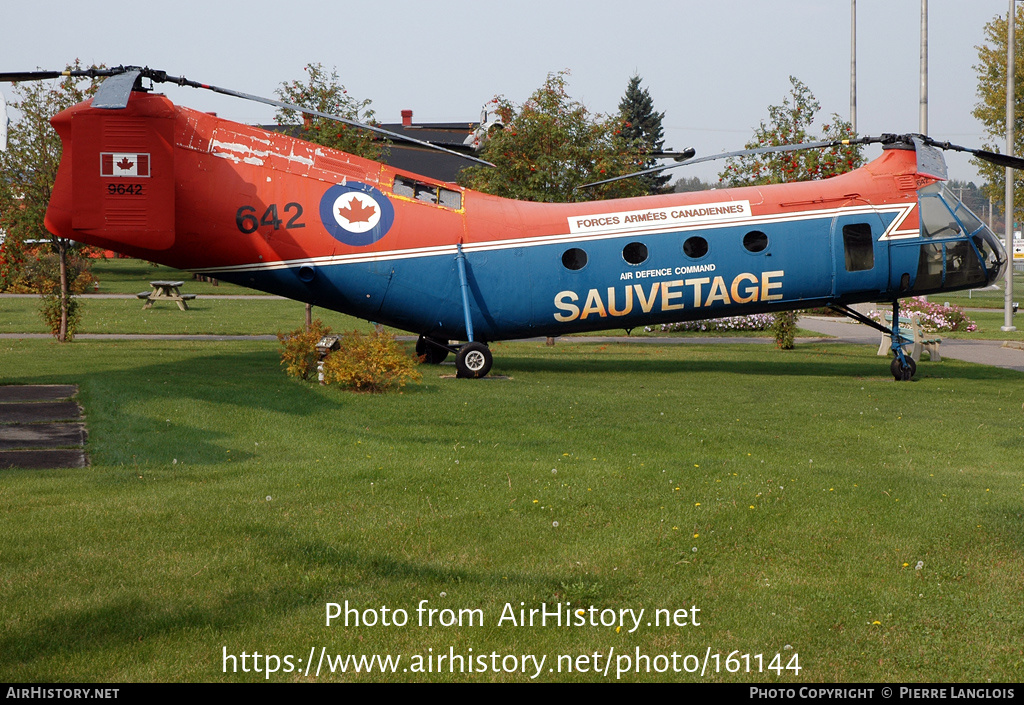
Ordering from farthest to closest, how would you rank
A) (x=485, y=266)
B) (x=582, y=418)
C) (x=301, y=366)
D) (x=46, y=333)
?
(x=46, y=333) < (x=485, y=266) < (x=301, y=366) < (x=582, y=418)

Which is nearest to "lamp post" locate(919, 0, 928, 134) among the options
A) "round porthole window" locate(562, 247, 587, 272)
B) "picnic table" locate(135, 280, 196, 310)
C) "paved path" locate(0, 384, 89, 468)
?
"round porthole window" locate(562, 247, 587, 272)

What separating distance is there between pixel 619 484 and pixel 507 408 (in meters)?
4.99

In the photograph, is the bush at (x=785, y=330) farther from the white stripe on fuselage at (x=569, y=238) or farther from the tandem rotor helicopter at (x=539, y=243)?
the white stripe on fuselage at (x=569, y=238)

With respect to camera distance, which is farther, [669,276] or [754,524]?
[669,276]

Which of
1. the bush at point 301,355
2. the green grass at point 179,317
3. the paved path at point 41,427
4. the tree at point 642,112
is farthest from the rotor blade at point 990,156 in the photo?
the tree at point 642,112

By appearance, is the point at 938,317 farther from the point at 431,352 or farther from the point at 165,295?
the point at 165,295

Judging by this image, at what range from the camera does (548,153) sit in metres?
25.8

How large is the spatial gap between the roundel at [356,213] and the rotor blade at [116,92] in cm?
382

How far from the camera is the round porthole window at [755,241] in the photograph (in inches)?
716

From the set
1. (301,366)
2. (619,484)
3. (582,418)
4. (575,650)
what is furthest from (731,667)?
(301,366)

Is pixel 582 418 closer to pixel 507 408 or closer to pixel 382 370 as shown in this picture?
pixel 507 408

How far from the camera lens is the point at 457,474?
9.32 meters

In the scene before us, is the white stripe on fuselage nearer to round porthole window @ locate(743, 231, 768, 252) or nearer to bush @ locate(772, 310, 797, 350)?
round porthole window @ locate(743, 231, 768, 252)

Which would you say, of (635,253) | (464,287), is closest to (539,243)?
(464,287)
